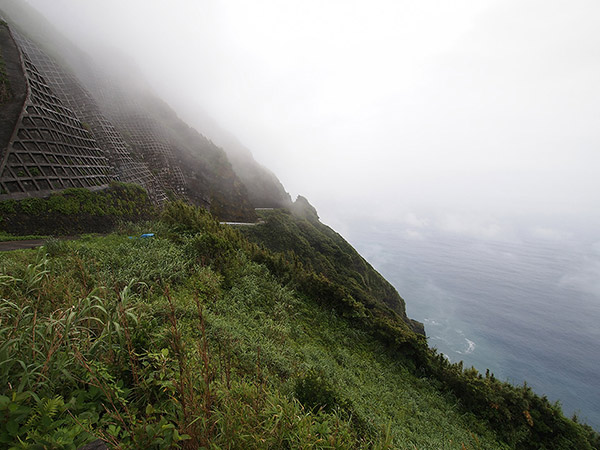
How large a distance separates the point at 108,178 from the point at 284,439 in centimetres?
2764

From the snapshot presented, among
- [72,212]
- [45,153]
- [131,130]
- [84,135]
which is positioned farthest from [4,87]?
[131,130]

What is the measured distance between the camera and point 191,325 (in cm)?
512

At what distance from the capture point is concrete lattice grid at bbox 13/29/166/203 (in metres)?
26.0

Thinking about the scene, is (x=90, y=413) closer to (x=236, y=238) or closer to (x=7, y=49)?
(x=236, y=238)

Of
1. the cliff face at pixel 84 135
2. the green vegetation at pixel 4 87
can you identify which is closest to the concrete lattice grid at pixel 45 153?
the cliff face at pixel 84 135

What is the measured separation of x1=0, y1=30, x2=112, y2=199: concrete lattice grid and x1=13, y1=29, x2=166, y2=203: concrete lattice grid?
12.6 ft

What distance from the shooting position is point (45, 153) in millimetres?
16406

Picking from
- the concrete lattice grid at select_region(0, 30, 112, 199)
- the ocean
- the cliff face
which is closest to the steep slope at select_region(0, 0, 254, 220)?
the cliff face

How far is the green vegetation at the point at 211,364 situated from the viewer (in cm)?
202

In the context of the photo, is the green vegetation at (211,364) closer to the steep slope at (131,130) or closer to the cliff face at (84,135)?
the cliff face at (84,135)

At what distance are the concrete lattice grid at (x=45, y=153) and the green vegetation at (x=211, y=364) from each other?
8340mm

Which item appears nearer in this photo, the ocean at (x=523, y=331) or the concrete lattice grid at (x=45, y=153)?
the concrete lattice grid at (x=45, y=153)

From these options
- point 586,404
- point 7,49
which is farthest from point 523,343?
point 7,49

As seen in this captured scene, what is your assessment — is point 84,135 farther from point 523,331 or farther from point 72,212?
point 523,331
